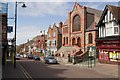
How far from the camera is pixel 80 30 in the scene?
5428 cm

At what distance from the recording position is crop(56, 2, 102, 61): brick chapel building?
50938 mm

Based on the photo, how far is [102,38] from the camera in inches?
1486

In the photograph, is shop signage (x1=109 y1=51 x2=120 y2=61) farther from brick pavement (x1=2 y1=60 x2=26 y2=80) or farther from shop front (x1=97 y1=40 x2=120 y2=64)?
brick pavement (x1=2 y1=60 x2=26 y2=80)

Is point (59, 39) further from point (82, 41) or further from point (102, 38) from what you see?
point (102, 38)

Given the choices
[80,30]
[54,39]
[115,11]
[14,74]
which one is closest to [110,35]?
[115,11]

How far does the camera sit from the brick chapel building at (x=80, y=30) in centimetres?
5094

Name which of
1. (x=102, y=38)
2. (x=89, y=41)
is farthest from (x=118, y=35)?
(x=89, y=41)

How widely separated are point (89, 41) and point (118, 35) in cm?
1738

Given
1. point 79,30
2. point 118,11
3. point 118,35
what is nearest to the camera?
point 118,35

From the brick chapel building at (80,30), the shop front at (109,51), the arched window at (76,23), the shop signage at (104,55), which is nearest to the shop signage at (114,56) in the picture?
the shop front at (109,51)

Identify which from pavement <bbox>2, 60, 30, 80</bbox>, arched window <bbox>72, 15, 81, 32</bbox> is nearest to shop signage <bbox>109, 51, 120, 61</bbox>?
pavement <bbox>2, 60, 30, 80</bbox>

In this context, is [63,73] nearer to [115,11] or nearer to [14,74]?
[14,74]

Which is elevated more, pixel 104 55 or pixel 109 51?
pixel 109 51

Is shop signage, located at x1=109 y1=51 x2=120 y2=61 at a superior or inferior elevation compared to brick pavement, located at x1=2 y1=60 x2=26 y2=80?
superior
